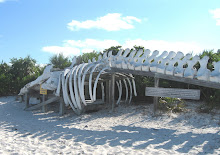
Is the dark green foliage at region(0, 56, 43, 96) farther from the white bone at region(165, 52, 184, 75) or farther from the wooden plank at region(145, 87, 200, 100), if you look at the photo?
the white bone at region(165, 52, 184, 75)

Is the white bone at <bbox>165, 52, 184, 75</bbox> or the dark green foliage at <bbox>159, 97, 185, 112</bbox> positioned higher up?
the white bone at <bbox>165, 52, 184, 75</bbox>

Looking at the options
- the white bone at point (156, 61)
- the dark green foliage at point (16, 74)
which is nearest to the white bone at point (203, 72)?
the white bone at point (156, 61)

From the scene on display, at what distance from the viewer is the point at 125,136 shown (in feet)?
18.4

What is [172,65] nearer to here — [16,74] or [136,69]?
[136,69]

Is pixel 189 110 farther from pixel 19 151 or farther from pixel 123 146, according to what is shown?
pixel 19 151

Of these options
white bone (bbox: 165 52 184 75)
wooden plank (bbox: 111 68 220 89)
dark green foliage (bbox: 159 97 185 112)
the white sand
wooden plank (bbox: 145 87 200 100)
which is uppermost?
white bone (bbox: 165 52 184 75)

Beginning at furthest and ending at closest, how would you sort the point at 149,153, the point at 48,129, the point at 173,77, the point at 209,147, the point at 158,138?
the point at 173,77
the point at 48,129
the point at 158,138
the point at 209,147
the point at 149,153

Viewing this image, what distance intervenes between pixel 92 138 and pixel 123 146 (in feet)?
3.36

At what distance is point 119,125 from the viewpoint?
711cm

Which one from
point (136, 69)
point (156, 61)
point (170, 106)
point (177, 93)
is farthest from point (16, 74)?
point (177, 93)

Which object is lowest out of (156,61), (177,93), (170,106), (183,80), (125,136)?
(125,136)

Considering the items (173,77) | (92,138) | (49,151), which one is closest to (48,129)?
(92,138)

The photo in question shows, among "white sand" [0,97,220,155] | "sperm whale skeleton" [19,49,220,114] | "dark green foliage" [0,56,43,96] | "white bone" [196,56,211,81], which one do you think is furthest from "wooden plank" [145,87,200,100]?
"dark green foliage" [0,56,43,96]

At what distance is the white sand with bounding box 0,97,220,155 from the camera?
4.50 metres
